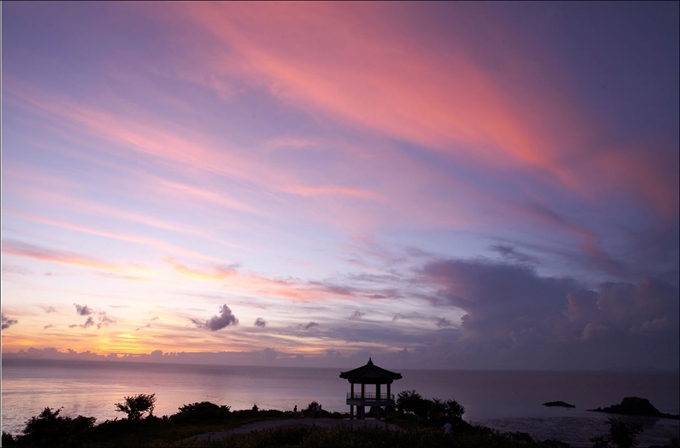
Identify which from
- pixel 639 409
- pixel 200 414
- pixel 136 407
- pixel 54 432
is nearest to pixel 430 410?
pixel 200 414

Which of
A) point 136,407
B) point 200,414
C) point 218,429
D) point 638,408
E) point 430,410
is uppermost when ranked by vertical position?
point 136,407

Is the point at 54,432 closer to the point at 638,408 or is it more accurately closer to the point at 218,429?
the point at 218,429

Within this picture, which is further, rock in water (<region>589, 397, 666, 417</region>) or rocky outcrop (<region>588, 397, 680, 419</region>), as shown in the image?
rock in water (<region>589, 397, 666, 417</region>)

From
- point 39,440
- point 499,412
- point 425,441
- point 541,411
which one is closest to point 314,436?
point 425,441

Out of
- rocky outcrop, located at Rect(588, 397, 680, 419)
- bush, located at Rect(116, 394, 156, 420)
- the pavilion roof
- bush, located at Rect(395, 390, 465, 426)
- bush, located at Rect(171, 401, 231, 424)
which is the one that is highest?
the pavilion roof

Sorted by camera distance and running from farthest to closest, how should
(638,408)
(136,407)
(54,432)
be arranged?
1. (638,408)
2. (136,407)
3. (54,432)

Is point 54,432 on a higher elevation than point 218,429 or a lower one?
higher

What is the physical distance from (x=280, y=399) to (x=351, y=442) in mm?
102206

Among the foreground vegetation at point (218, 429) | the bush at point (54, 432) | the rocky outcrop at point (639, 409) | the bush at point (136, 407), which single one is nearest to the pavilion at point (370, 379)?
the foreground vegetation at point (218, 429)

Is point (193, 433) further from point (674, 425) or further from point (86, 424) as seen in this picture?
point (674, 425)

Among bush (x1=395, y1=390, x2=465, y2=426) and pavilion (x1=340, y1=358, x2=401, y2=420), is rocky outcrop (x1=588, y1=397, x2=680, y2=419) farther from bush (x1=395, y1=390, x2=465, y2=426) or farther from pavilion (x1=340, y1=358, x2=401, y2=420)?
pavilion (x1=340, y1=358, x2=401, y2=420)

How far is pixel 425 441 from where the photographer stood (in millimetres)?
22781

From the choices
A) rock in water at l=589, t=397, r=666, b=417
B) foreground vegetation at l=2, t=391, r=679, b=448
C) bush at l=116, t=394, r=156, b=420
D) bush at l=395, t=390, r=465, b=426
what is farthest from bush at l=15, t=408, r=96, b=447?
rock in water at l=589, t=397, r=666, b=417

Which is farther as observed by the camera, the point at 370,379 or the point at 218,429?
the point at 370,379
